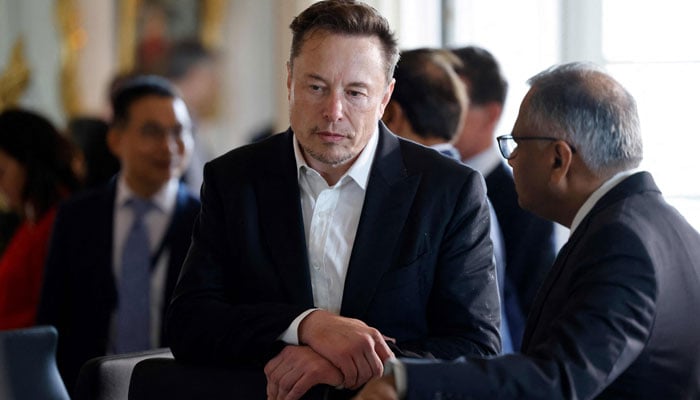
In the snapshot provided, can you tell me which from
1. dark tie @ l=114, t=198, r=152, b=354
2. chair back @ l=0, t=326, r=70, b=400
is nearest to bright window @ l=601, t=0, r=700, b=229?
dark tie @ l=114, t=198, r=152, b=354

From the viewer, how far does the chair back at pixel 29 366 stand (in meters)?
3.16

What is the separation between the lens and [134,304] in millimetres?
4406

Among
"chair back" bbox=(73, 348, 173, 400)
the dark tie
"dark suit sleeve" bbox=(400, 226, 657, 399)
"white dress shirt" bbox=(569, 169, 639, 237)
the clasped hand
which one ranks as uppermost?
"white dress shirt" bbox=(569, 169, 639, 237)

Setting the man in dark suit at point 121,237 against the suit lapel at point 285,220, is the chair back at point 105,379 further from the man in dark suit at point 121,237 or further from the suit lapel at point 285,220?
the man in dark suit at point 121,237

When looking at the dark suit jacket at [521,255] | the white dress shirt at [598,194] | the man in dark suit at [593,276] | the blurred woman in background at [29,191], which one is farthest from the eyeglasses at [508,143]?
the blurred woman in background at [29,191]

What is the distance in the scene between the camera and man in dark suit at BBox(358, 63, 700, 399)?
2.31 meters

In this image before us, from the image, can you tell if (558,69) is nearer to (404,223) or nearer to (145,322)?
(404,223)

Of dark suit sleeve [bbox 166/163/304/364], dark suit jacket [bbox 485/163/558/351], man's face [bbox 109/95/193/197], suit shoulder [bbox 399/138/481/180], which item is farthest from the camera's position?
man's face [bbox 109/95/193/197]

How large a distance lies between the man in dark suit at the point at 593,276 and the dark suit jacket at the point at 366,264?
7.7 inches

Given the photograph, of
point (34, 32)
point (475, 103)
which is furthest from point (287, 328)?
point (34, 32)

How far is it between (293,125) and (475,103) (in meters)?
1.93

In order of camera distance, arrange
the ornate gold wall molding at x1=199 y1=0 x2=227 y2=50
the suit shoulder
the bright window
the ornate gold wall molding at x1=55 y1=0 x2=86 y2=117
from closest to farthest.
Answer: the suit shoulder, the bright window, the ornate gold wall molding at x1=199 y1=0 x2=227 y2=50, the ornate gold wall molding at x1=55 y1=0 x2=86 y2=117

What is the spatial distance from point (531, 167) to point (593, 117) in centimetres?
19

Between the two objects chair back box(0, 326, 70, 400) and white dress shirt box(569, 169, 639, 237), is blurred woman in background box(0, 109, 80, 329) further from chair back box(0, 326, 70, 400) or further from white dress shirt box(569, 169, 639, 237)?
white dress shirt box(569, 169, 639, 237)
